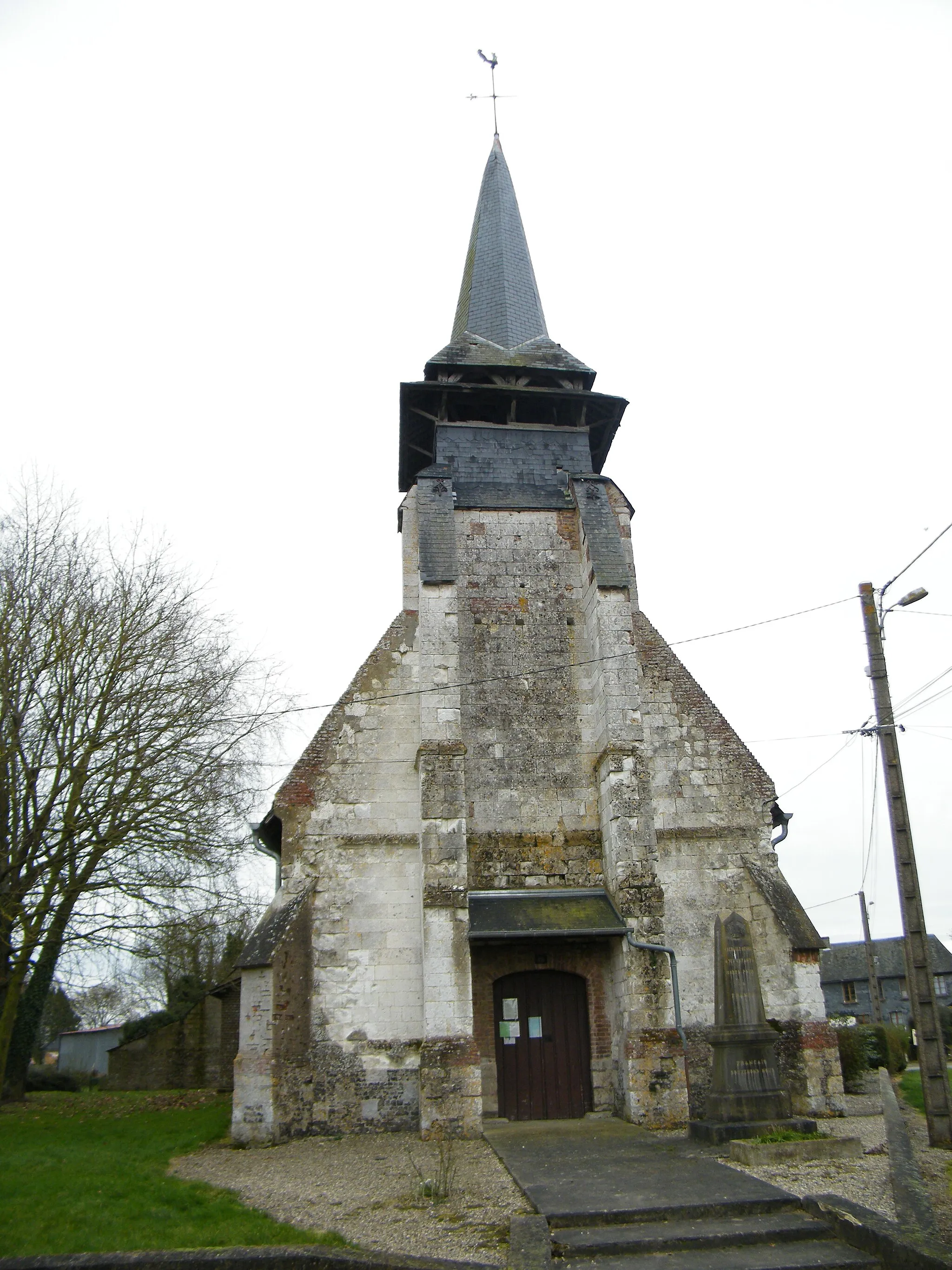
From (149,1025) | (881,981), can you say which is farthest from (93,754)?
(881,981)

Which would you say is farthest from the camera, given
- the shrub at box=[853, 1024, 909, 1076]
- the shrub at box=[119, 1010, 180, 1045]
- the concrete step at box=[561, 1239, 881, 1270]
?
the shrub at box=[119, 1010, 180, 1045]

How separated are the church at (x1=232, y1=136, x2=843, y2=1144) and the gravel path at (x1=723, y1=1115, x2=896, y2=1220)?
2704 millimetres

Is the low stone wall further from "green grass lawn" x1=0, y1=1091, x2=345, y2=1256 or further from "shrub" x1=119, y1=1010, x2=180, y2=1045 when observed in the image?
"green grass lawn" x1=0, y1=1091, x2=345, y2=1256

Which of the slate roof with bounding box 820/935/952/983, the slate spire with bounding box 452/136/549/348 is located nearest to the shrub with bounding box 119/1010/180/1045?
the slate spire with bounding box 452/136/549/348

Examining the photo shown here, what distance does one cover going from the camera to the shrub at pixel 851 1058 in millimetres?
15281

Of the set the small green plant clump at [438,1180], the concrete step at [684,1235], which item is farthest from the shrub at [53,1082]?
the concrete step at [684,1235]

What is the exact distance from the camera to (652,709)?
14.1 metres

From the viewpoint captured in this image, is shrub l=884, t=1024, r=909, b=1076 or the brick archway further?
shrub l=884, t=1024, r=909, b=1076

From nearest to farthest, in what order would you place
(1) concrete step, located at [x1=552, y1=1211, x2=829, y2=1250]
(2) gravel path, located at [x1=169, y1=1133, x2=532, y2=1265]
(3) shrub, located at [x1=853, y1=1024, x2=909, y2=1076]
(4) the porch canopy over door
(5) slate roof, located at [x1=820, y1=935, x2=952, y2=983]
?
(1) concrete step, located at [x1=552, y1=1211, x2=829, y2=1250]
(2) gravel path, located at [x1=169, y1=1133, x2=532, y2=1265]
(4) the porch canopy over door
(3) shrub, located at [x1=853, y1=1024, x2=909, y2=1076]
(5) slate roof, located at [x1=820, y1=935, x2=952, y2=983]

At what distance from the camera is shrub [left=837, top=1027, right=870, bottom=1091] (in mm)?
15281

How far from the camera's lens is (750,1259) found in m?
6.13

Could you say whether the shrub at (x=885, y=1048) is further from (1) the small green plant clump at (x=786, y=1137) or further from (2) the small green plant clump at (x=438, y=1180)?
(2) the small green plant clump at (x=438, y=1180)

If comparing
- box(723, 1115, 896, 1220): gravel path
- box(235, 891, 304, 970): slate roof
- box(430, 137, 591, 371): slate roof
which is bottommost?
box(723, 1115, 896, 1220): gravel path

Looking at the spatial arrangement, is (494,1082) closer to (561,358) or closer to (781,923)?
(781,923)
